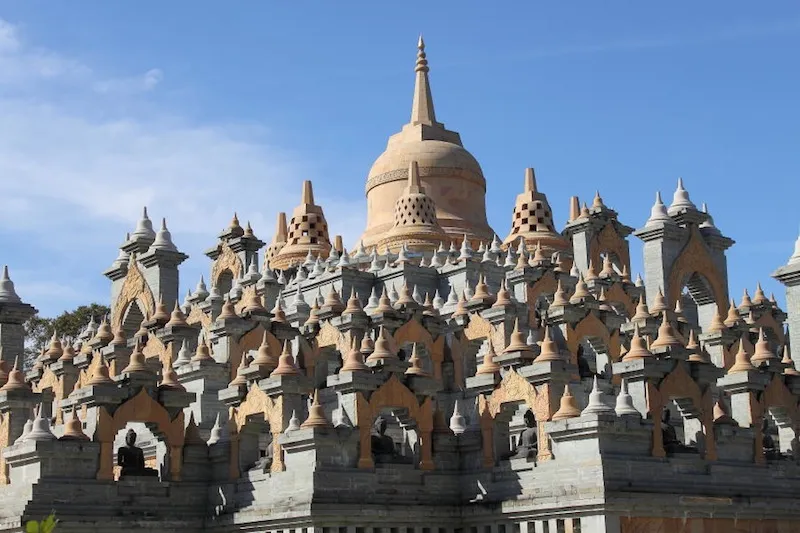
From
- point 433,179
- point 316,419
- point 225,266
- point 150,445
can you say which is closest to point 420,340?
point 150,445

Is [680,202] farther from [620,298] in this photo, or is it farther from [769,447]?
[769,447]

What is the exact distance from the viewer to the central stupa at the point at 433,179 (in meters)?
60.7

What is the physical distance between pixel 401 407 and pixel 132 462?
681 cm

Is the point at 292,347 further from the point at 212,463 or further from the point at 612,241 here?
the point at 612,241

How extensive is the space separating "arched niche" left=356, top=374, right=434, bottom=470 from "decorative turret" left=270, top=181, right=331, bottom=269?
84.1 feet

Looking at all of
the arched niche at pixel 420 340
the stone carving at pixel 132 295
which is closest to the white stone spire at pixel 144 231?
the stone carving at pixel 132 295

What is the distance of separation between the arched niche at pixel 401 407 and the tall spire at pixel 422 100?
32205 millimetres

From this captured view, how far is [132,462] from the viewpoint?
111ft

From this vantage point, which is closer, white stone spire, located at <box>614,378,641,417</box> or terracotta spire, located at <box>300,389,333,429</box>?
white stone spire, located at <box>614,378,641,417</box>

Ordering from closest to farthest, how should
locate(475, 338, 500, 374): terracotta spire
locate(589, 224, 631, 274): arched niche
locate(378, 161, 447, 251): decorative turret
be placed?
locate(475, 338, 500, 374): terracotta spire, locate(589, 224, 631, 274): arched niche, locate(378, 161, 447, 251): decorative turret

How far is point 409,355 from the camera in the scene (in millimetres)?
40500

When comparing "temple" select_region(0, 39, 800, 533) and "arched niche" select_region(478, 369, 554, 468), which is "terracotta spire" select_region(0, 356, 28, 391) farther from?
"arched niche" select_region(478, 369, 554, 468)

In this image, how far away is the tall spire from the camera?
64188 millimetres

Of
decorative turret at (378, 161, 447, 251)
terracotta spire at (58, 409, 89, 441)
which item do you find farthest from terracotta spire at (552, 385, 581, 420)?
decorative turret at (378, 161, 447, 251)
